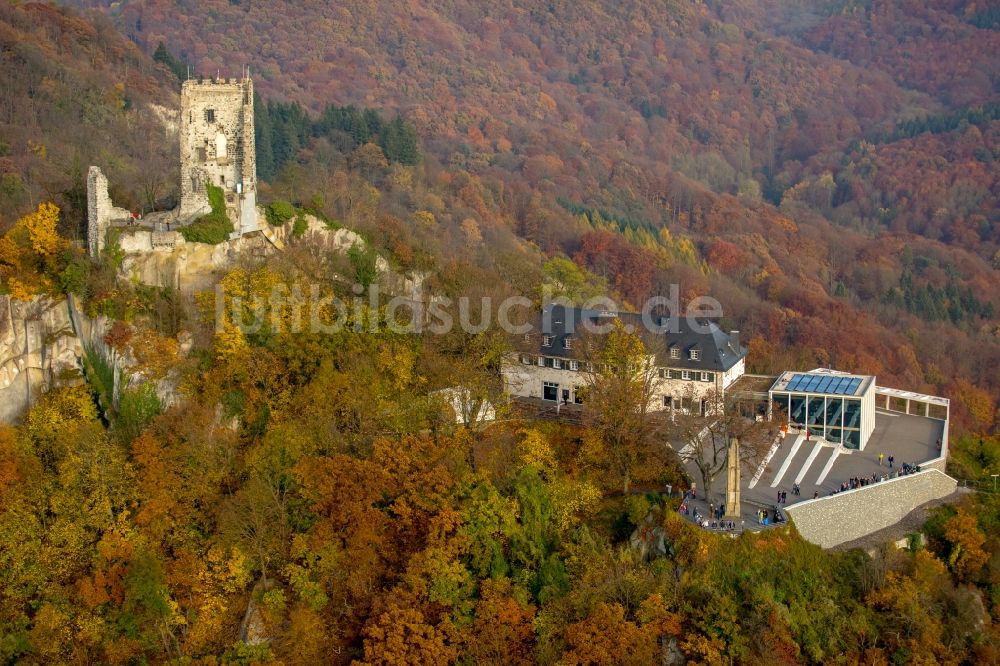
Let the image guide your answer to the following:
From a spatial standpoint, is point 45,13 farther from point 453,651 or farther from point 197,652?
point 453,651

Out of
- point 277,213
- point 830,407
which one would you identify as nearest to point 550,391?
point 830,407

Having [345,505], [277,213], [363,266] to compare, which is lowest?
[345,505]

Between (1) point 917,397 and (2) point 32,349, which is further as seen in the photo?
(1) point 917,397

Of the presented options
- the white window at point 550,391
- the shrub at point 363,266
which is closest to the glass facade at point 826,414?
the white window at point 550,391

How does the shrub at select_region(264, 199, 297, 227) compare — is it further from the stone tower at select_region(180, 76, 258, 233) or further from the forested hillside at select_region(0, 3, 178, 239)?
the forested hillside at select_region(0, 3, 178, 239)

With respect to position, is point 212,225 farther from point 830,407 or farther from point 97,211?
point 830,407

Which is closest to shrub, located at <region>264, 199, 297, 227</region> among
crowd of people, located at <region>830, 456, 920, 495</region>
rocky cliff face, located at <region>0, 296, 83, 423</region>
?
rocky cliff face, located at <region>0, 296, 83, 423</region>

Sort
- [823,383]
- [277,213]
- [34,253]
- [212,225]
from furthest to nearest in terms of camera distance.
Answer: [277,213] < [823,383] < [212,225] < [34,253]

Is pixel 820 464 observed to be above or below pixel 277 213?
below
